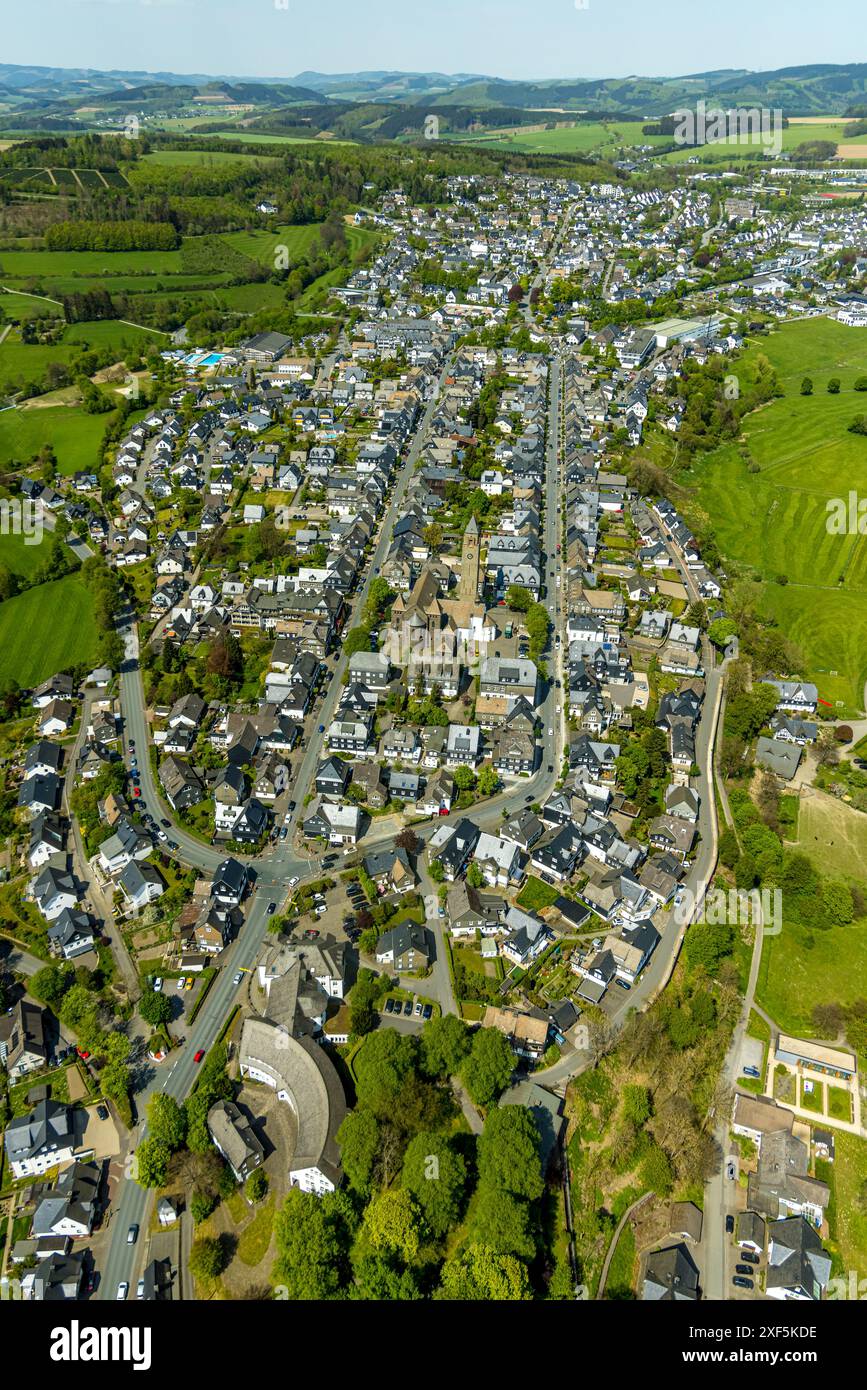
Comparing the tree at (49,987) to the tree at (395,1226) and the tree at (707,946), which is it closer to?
the tree at (395,1226)

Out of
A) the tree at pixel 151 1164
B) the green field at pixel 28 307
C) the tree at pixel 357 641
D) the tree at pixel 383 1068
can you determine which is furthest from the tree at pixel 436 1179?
the green field at pixel 28 307

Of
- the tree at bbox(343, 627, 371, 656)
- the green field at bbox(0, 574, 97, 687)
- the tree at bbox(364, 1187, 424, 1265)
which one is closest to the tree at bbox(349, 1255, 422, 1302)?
the tree at bbox(364, 1187, 424, 1265)

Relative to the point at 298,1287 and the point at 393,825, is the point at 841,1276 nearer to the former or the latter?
the point at 298,1287

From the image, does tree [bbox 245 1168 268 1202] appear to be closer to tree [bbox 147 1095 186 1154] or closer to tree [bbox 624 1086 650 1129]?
tree [bbox 147 1095 186 1154]

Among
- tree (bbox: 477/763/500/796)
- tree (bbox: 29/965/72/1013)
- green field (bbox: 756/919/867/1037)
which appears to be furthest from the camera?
tree (bbox: 477/763/500/796)

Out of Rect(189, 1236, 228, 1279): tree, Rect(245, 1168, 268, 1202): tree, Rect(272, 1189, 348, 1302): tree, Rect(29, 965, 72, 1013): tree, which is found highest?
Rect(29, 965, 72, 1013): tree

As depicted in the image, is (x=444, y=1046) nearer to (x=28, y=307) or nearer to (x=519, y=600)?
(x=519, y=600)

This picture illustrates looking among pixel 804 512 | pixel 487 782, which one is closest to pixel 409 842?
pixel 487 782
